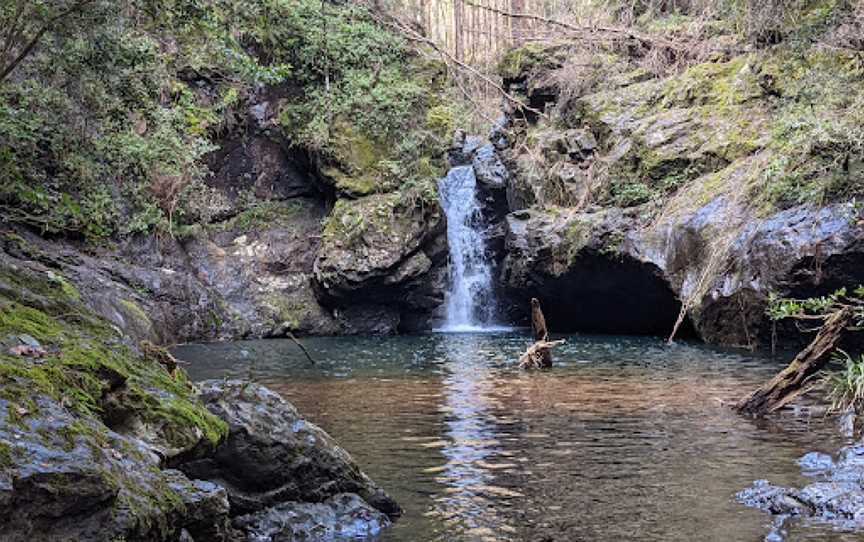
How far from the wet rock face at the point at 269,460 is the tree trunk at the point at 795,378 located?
6133 mm

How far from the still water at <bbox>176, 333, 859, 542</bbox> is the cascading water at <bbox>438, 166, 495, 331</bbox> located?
10.8m

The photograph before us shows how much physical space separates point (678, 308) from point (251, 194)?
14936 mm

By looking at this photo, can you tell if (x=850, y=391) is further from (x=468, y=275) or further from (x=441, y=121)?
(x=441, y=121)

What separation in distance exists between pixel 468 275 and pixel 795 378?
18623 mm

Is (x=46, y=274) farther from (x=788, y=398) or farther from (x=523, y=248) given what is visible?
(x=523, y=248)

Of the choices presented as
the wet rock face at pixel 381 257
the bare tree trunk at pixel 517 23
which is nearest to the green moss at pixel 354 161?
the wet rock face at pixel 381 257

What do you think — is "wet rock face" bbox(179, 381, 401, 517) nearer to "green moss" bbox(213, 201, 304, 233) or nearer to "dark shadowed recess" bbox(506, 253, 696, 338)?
"dark shadowed recess" bbox(506, 253, 696, 338)

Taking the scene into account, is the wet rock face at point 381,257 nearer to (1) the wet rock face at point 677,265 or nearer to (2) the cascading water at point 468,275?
(2) the cascading water at point 468,275

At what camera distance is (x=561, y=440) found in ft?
32.2

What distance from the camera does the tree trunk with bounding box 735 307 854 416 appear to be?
10594mm

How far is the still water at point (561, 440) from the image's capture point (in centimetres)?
677

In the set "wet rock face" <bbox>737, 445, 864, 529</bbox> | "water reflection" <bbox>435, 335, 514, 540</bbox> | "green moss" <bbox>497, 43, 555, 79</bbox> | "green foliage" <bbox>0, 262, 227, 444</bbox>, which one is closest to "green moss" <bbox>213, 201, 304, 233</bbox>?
"green moss" <bbox>497, 43, 555, 79</bbox>

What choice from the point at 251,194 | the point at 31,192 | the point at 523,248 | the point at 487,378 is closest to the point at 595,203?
the point at 523,248

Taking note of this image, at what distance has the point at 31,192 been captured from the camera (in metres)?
10.9
